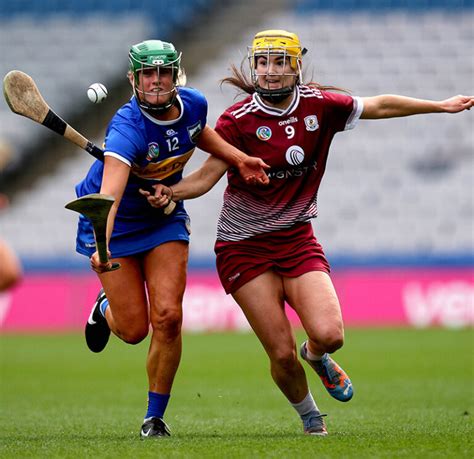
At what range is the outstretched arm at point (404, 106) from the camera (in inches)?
275

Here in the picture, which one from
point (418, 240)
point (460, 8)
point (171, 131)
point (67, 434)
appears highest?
point (460, 8)

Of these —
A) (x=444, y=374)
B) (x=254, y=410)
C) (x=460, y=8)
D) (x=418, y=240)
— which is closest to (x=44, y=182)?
(x=418, y=240)

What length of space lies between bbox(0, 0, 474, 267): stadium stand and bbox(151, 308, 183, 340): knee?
12.0 meters

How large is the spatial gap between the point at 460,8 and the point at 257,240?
1672cm

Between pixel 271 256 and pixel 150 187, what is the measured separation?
0.86 meters

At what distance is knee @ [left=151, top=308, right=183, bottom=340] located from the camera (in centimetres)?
671

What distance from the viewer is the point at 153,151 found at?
6.74 meters

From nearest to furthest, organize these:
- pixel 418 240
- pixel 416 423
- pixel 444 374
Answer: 1. pixel 416 423
2. pixel 444 374
3. pixel 418 240

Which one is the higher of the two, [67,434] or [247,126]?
[247,126]

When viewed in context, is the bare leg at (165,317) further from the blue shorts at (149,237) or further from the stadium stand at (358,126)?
the stadium stand at (358,126)

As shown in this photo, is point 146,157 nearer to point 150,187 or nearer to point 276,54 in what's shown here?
point 150,187

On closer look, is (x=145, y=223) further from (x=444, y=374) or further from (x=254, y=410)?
(x=444, y=374)

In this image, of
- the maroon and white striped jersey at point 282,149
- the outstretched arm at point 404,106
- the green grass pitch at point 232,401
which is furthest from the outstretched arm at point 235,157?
the green grass pitch at point 232,401

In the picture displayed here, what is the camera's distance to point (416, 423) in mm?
7359
